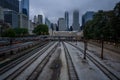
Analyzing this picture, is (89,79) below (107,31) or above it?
below

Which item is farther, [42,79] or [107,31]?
[107,31]

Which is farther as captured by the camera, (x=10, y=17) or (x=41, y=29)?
(x=10, y=17)

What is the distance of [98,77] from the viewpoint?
731 inches

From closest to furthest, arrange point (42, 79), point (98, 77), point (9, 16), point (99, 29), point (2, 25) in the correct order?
point (42, 79) → point (98, 77) → point (99, 29) → point (2, 25) → point (9, 16)

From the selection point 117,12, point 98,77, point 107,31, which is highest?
point 117,12

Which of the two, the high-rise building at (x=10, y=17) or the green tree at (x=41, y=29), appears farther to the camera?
the green tree at (x=41, y=29)

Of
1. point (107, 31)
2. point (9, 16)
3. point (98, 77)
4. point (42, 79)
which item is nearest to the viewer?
point (42, 79)

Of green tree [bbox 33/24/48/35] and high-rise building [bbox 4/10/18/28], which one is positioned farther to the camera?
green tree [bbox 33/24/48/35]

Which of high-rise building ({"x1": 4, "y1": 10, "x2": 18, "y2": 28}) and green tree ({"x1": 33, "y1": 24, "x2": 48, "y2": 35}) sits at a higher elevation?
high-rise building ({"x1": 4, "y1": 10, "x2": 18, "y2": 28})

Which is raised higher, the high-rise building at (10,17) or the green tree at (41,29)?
the high-rise building at (10,17)

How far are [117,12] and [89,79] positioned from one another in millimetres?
45072

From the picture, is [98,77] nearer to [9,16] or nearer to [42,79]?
[42,79]

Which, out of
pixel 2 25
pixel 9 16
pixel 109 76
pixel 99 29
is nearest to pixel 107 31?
pixel 99 29

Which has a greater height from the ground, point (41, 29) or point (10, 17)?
point (10, 17)
